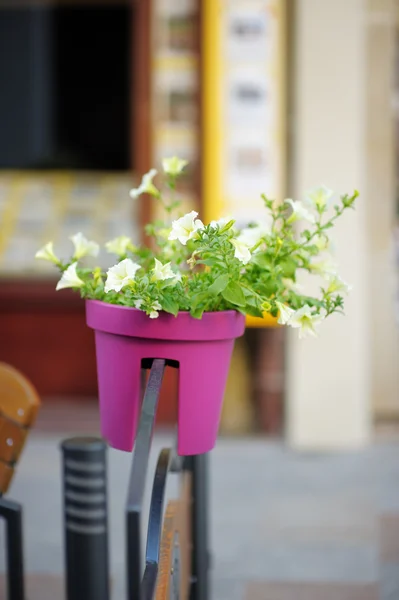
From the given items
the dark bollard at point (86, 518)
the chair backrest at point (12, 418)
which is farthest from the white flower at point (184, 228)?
the chair backrest at point (12, 418)

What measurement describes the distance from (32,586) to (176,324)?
1.94 m

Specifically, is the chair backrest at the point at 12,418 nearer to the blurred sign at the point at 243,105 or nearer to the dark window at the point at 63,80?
the blurred sign at the point at 243,105

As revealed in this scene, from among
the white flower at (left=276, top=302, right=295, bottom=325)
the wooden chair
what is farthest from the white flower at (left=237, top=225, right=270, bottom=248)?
the wooden chair

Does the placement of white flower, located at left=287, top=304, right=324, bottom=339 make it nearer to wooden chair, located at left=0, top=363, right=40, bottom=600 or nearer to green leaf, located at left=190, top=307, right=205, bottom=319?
green leaf, located at left=190, top=307, right=205, bottom=319

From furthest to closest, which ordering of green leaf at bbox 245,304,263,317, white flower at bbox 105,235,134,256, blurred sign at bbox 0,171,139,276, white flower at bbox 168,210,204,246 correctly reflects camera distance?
1. blurred sign at bbox 0,171,139,276
2. white flower at bbox 105,235,134,256
3. green leaf at bbox 245,304,263,317
4. white flower at bbox 168,210,204,246

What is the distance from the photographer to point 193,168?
5.29 meters

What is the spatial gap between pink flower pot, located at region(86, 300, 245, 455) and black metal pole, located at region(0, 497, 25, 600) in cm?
46

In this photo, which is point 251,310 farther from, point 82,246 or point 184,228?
point 82,246

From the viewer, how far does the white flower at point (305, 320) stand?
1.91 meters

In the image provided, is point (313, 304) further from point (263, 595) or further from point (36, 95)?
point (36, 95)

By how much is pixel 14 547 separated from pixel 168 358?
763mm

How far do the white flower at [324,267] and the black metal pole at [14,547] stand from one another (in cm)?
92

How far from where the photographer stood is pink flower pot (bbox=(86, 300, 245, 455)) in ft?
6.19

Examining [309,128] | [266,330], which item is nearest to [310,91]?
[309,128]
